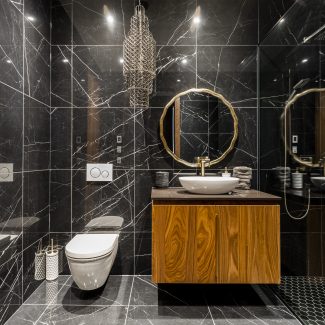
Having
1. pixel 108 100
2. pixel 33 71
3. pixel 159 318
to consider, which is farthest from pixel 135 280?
pixel 33 71

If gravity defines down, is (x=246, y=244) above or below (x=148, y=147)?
below

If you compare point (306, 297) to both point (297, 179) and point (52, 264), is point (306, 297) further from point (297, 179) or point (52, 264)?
point (52, 264)

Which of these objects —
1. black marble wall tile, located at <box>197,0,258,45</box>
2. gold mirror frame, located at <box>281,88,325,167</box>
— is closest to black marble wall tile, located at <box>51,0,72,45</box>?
black marble wall tile, located at <box>197,0,258,45</box>

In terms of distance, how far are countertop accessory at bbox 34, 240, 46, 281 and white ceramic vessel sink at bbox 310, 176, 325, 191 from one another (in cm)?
217

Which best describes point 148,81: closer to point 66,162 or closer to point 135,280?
point 66,162

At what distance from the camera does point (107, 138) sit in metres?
2.33

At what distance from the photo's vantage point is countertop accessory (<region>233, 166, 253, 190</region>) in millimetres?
2195

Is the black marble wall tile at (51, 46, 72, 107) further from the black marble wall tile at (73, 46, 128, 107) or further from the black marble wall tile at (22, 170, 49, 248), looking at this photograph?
the black marble wall tile at (22, 170, 49, 248)

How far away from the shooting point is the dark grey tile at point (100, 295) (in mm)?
1871

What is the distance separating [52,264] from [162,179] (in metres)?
1.21

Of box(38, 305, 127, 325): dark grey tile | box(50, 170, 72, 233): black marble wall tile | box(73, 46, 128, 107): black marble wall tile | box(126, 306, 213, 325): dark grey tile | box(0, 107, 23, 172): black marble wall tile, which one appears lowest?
box(126, 306, 213, 325): dark grey tile

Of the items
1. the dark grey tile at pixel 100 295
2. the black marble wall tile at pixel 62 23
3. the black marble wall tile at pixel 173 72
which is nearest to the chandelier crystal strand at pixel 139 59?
the black marble wall tile at pixel 173 72

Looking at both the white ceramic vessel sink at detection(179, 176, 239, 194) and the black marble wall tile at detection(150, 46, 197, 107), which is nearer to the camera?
the white ceramic vessel sink at detection(179, 176, 239, 194)

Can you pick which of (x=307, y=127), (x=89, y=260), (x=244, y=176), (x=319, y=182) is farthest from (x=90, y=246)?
(x=307, y=127)
